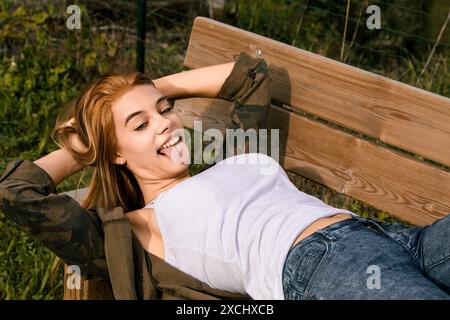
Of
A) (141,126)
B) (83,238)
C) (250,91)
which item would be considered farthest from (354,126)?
(83,238)

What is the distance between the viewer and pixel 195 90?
3.18 m

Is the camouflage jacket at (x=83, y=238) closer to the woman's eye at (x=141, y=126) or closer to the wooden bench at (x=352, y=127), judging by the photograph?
the wooden bench at (x=352, y=127)

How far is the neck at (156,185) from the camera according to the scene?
9.57ft

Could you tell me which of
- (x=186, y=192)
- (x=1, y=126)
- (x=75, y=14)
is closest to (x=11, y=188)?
(x=186, y=192)

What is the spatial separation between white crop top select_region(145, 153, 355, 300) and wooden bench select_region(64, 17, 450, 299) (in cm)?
29

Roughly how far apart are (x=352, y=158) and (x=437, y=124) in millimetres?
352

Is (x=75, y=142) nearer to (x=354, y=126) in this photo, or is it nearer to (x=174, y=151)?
(x=174, y=151)

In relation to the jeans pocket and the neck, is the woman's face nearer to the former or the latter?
the neck

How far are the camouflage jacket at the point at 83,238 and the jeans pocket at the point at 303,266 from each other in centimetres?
25

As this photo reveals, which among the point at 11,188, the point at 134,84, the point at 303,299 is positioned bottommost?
the point at 303,299

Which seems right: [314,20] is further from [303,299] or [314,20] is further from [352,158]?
[303,299]

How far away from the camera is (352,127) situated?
9.87ft

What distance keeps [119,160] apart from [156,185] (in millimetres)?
152

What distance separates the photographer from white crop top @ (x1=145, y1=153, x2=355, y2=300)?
261cm
